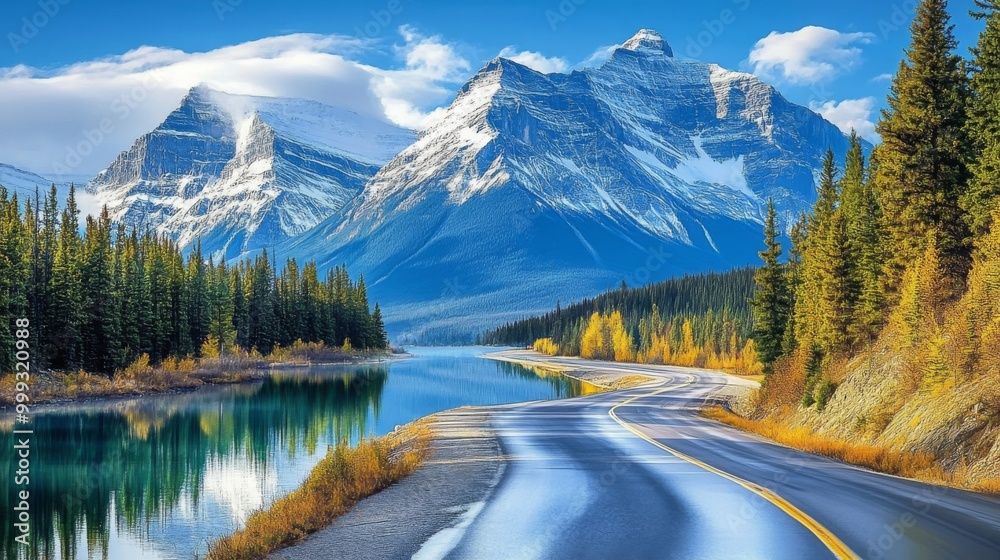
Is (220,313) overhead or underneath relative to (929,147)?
underneath

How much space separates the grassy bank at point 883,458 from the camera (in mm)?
17672

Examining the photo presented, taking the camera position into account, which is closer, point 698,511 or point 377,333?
point 698,511

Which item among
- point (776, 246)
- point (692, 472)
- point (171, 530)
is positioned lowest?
point (171, 530)

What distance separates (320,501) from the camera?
51.4 ft

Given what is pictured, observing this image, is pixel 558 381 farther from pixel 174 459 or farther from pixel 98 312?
pixel 174 459

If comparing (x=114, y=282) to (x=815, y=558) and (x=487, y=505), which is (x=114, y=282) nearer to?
(x=487, y=505)

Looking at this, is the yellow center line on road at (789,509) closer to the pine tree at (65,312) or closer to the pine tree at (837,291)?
the pine tree at (837,291)

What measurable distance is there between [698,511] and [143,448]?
2727 centimetres

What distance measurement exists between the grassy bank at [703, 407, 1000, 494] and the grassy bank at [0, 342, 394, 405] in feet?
134

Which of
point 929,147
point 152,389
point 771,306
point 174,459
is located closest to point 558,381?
point 152,389

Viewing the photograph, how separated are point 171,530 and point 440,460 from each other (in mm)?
6726

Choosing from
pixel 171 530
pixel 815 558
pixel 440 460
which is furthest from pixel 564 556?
pixel 171 530

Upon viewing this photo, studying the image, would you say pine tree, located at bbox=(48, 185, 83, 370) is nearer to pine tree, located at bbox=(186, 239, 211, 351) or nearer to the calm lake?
the calm lake

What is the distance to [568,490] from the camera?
643 inches
